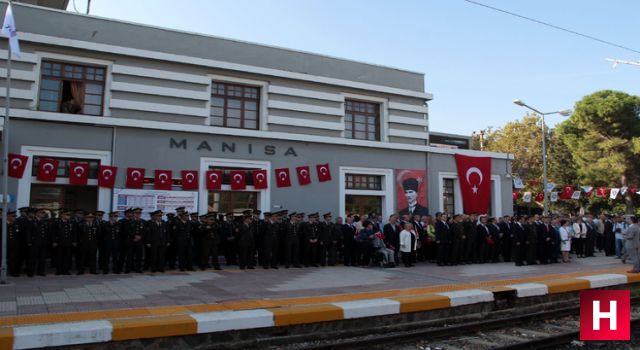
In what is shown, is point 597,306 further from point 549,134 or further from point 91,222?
point 549,134

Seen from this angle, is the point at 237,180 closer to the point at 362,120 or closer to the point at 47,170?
the point at 47,170

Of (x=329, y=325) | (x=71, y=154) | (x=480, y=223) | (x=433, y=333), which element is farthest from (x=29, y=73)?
(x=480, y=223)

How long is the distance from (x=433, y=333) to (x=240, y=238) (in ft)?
26.5

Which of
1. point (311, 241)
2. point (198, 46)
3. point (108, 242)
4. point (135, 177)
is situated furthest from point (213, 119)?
point (108, 242)

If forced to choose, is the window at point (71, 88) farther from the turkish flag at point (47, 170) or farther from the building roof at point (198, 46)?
the turkish flag at point (47, 170)

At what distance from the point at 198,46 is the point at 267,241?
781cm

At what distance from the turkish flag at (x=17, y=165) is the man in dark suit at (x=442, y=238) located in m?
13.1

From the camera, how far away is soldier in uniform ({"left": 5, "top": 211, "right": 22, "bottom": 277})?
12.7m

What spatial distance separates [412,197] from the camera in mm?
21688

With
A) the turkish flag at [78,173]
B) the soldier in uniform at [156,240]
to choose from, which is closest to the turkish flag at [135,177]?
the turkish flag at [78,173]

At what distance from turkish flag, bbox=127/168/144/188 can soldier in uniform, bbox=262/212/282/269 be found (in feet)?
14.4

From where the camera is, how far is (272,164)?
18.9 m

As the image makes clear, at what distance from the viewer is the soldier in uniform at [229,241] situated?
1562cm

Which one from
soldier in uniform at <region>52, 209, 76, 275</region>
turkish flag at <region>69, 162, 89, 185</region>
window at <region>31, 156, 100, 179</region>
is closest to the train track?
soldier in uniform at <region>52, 209, 76, 275</region>
